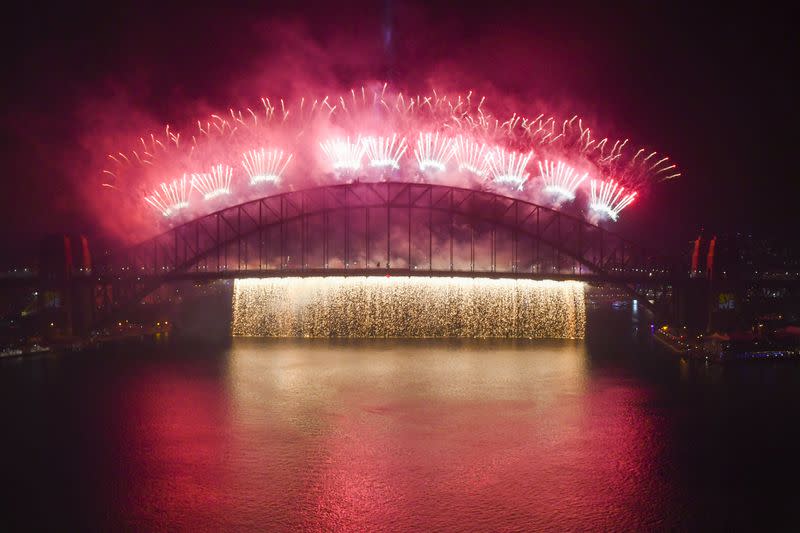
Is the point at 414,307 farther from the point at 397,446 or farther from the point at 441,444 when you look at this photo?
the point at 397,446

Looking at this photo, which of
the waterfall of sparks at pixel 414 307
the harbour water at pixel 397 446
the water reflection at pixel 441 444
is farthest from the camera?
the waterfall of sparks at pixel 414 307

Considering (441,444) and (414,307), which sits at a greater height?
(414,307)

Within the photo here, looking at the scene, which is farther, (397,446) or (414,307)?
(414,307)

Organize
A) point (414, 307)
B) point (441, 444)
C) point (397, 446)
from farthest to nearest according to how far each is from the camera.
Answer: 1. point (414, 307)
2. point (441, 444)
3. point (397, 446)

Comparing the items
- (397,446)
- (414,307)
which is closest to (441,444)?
(397,446)

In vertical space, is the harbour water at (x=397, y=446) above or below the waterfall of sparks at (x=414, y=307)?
below

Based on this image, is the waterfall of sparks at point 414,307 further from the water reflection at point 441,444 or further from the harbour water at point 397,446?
the water reflection at point 441,444

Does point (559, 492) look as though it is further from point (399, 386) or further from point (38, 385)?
point (38, 385)

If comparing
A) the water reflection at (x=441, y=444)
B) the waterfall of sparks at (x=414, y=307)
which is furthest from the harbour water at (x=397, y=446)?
the waterfall of sparks at (x=414, y=307)
